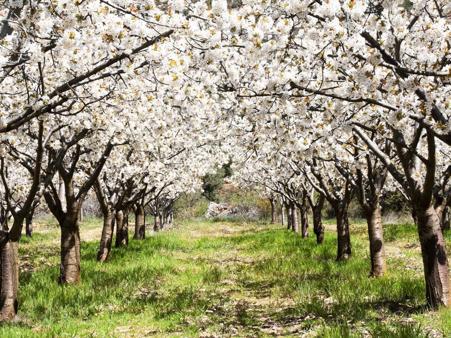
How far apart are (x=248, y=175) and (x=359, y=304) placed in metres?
26.7

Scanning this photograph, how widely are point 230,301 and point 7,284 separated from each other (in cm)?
402

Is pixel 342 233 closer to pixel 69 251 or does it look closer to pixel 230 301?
pixel 230 301

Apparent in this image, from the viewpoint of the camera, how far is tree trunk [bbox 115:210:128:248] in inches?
722

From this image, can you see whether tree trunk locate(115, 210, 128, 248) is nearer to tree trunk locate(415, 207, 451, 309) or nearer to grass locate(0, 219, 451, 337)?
grass locate(0, 219, 451, 337)

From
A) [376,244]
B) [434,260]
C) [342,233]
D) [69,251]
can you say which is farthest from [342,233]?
[69,251]

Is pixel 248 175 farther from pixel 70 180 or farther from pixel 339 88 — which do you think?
Result: pixel 339 88

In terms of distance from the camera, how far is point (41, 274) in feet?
38.6

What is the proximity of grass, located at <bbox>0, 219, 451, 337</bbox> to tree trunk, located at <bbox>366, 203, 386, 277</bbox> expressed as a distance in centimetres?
34

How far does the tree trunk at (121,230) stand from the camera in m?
18.3

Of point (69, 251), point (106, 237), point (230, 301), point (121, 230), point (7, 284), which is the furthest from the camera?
point (121, 230)

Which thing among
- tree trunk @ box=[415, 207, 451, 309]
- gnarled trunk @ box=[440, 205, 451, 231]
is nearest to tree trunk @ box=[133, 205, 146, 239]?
gnarled trunk @ box=[440, 205, 451, 231]

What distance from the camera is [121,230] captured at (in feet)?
61.9

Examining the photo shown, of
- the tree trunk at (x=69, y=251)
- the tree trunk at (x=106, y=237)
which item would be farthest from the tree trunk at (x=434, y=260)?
the tree trunk at (x=106, y=237)

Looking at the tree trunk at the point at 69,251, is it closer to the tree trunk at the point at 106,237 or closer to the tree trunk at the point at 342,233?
the tree trunk at the point at 106,237
